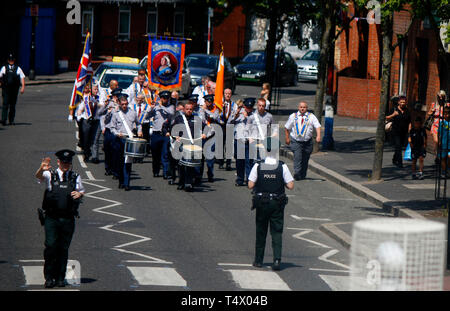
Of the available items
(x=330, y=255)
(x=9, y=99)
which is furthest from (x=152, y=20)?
(x=330, y=255)

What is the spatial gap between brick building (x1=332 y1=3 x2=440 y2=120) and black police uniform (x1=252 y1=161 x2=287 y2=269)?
13.5 metres

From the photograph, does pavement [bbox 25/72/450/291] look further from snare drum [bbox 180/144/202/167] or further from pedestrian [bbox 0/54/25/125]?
pedestrian [bbox 0/54/25/125]

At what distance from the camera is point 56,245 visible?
39.7 ft

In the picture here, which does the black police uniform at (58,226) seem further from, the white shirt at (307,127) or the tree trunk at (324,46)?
the tree trunk at (324,46)

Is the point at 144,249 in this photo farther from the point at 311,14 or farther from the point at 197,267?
the point at 311,14

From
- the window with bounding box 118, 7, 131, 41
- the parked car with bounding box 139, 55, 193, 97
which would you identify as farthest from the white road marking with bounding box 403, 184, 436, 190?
the window with bounding box 118, 7, 131, 41

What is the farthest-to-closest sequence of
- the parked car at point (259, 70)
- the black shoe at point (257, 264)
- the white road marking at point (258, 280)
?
the parked car at point (259, 70)
the black shoe at point (257, 264)
the white road marking at point (258, 280)

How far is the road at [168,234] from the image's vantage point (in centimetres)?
1261

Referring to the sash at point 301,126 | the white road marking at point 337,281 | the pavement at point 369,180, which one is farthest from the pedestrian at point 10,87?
the white road marking at point 337,281

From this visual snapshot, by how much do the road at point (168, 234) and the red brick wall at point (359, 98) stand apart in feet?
36.4
